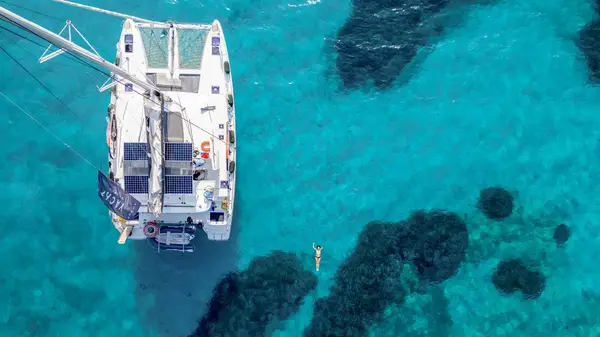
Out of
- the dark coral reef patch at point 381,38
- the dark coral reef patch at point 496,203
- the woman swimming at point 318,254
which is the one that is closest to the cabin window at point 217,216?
the woman swimming at point 318,254

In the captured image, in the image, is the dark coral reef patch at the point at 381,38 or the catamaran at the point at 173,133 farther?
the dark coral reef patch at the point at 381,38

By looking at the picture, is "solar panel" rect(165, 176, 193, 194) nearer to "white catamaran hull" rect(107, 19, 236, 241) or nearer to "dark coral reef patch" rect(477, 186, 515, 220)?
"white catamaran hull" rect(107, 19, 236, 241)

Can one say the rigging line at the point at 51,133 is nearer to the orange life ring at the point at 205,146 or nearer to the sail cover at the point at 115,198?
the orange life ring at the point at 205,146

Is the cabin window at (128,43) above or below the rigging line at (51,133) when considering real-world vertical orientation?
above

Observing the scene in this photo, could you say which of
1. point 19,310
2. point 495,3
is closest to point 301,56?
point 495,3

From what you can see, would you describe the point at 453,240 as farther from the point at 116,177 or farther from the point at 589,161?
the point at 116,177

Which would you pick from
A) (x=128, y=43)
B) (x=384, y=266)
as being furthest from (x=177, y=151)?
(x=384, y=266)
